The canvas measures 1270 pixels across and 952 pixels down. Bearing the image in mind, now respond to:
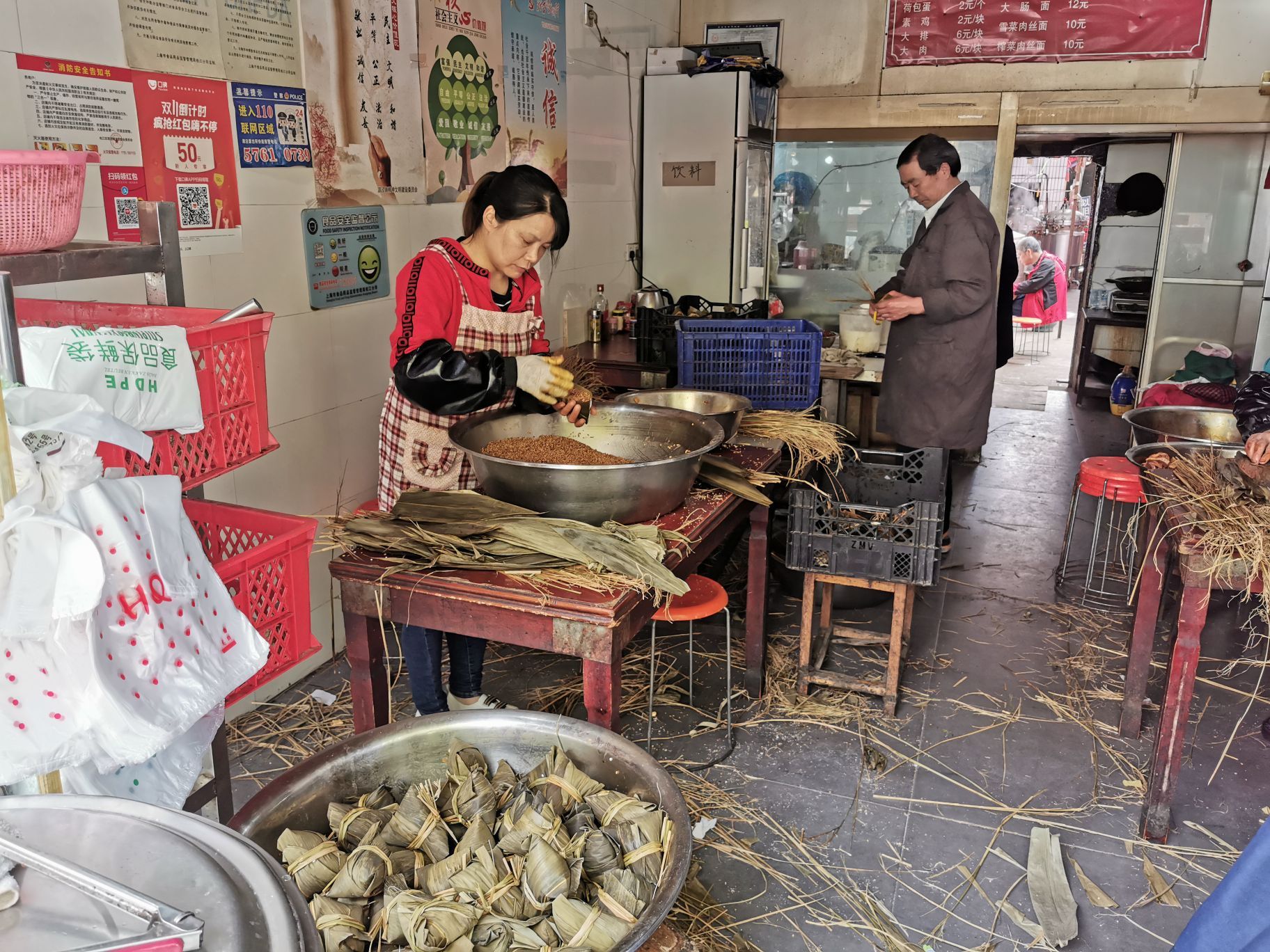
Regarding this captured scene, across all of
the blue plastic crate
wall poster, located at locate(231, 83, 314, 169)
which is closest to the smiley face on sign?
wall poster, located at locate(231, 83, 314, 169)

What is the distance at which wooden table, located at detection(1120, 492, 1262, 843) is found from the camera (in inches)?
94.3


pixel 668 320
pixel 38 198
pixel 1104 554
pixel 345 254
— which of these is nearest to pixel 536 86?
pixel 668 320

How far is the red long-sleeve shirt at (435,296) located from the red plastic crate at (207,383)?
0.58 meters

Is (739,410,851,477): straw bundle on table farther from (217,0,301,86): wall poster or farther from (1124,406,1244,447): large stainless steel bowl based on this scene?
(217,0,301,86): wall poster

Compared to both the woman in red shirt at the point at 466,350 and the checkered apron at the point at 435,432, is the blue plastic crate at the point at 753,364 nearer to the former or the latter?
the woman in red shirt at the point at 466,350

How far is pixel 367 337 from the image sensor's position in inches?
144

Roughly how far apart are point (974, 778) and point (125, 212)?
2.95 m

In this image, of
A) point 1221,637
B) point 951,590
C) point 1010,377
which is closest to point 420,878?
point 951,590

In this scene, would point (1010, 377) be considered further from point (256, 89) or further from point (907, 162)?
point (256, 89)

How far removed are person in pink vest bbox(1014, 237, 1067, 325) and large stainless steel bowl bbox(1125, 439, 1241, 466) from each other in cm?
1006

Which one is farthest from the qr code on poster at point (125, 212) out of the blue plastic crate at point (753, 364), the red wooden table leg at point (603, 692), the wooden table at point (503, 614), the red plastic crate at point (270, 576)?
the blue plastic crate at point (753, 364)

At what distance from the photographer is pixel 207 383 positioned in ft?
5.44

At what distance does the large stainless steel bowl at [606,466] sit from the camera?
2.08 metres

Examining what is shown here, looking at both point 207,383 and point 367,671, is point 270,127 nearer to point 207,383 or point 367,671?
point 207,383
